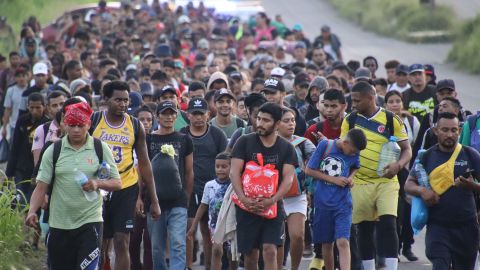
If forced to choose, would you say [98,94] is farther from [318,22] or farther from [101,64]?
[318,22]

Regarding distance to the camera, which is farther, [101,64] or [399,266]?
[101,64]

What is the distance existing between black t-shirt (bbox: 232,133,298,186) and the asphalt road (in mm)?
14186

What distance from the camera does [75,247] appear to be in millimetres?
10734

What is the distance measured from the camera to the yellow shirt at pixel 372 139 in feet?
41.1

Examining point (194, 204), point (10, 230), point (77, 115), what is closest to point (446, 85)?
point (194, 204)

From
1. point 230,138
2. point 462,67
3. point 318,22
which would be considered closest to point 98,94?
point 230,138

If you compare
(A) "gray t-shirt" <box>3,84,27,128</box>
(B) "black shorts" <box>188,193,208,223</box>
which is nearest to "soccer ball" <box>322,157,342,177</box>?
(B) "black shorts" <box>188,193,208,223</box>

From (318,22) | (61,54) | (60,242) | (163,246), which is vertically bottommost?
(318,22)

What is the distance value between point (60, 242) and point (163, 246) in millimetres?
2256

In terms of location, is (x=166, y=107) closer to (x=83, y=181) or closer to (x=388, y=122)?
(x=388, y=122)

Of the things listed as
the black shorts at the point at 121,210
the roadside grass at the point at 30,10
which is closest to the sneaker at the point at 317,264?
the black shorts at the point at 121,210

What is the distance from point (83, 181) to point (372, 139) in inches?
133

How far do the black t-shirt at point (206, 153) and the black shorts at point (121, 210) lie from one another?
6.28 ft

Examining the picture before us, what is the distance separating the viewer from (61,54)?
24547 millimetres
